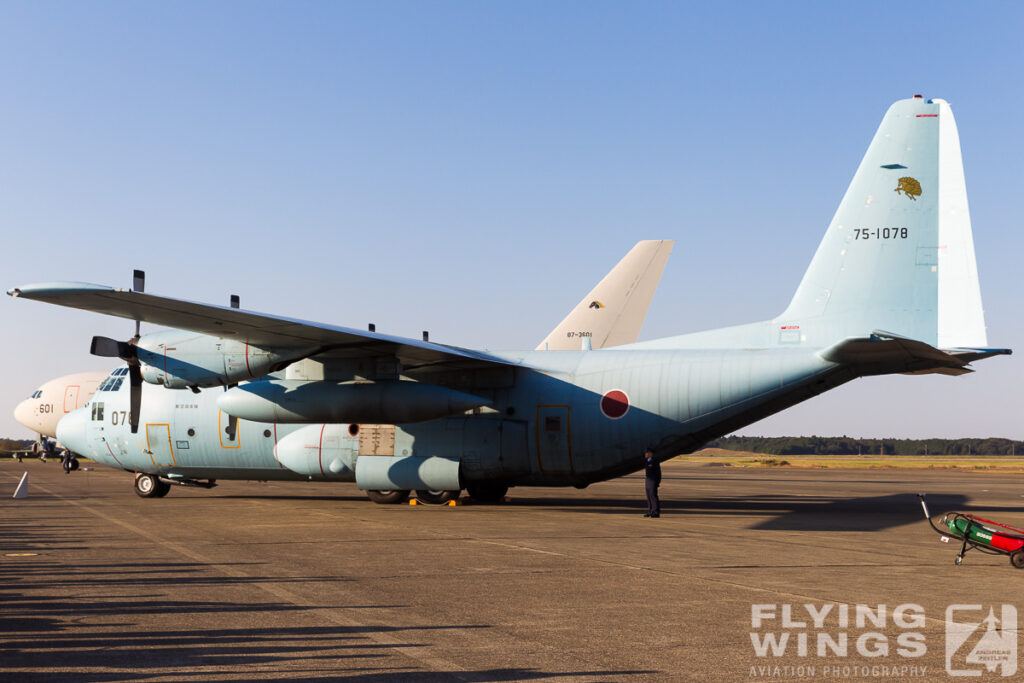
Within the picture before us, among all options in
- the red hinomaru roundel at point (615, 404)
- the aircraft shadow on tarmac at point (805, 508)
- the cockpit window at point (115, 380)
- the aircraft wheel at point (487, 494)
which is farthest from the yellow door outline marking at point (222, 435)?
the red hinomaru roundel at point (615, 404)

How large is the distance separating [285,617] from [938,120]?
17.8m

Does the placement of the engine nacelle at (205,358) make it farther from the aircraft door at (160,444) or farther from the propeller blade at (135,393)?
the aircraft door at (160,444)

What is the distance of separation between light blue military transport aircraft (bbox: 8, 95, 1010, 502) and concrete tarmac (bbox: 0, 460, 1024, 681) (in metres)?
2.48

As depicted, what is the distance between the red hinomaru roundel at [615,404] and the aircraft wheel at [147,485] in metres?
14.3

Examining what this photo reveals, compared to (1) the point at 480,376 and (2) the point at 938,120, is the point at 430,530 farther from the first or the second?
(2) the point at 938,120

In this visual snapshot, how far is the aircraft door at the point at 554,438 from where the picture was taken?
22.2m

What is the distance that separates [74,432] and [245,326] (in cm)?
1203

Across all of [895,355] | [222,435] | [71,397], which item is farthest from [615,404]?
[71,397]

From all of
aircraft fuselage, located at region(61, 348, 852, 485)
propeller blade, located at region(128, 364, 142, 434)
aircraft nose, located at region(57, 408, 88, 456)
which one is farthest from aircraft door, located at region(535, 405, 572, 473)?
A: aircraft nose, located at region(57, 408, 88, 456)

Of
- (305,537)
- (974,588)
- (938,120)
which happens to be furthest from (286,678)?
(938,120)

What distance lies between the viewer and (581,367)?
22734mm

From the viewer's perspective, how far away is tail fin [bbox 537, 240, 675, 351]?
3547 centimetres

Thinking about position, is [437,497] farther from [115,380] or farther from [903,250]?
[903,250]

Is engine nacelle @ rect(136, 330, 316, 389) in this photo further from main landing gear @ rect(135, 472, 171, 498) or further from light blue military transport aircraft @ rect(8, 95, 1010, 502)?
main landing gear @ rect(135, 472, 171, 498)
